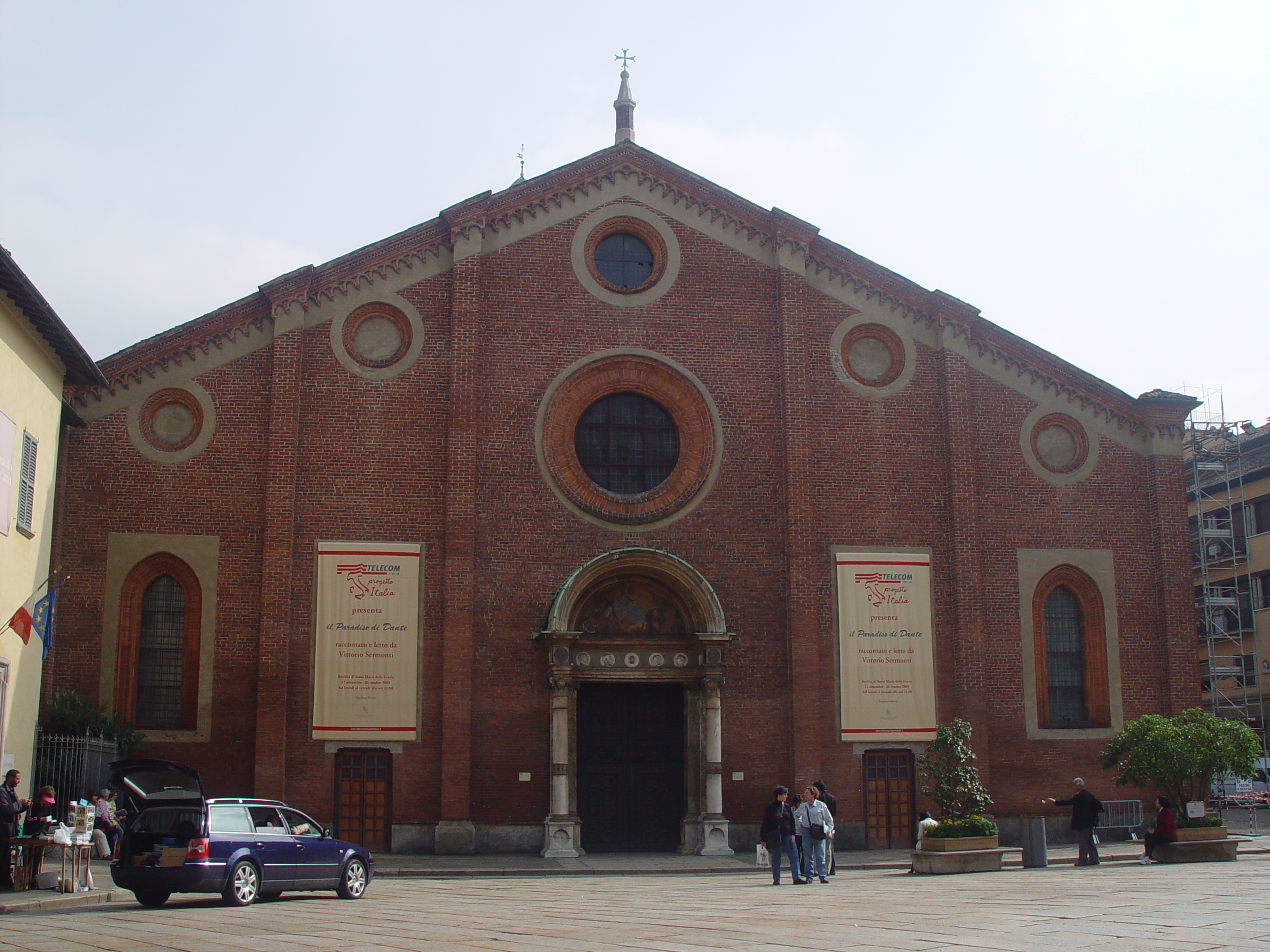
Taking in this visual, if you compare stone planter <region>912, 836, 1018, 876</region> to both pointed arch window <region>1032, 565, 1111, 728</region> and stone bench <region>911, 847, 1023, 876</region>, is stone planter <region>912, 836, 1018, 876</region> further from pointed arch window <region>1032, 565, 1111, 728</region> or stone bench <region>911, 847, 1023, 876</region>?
pointed arch window <region>1032, 565, 1111, 728</region>

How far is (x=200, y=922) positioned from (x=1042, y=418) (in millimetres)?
21306

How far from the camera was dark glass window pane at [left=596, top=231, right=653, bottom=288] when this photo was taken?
2889 cm

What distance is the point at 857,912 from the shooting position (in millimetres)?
13938

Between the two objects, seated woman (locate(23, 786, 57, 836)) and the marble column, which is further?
the marble column

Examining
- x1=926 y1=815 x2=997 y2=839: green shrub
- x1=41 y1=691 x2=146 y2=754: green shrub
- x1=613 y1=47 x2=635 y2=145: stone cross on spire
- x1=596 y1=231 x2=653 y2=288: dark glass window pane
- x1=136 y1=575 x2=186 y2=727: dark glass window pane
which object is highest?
x1=613 y1=47 x2=635 y2=145: stone cross on spire

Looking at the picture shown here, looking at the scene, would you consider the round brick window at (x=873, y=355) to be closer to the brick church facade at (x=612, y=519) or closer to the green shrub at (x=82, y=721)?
the brick church facade at (x=612, y=519)

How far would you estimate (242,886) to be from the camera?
16.7 meters

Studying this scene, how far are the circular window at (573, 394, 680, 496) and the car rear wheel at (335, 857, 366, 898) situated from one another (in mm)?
11053

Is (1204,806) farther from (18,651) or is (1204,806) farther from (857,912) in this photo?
(18,651)

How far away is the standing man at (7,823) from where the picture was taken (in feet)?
57.8

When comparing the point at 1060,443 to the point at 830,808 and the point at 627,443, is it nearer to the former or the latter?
the point at 627,443

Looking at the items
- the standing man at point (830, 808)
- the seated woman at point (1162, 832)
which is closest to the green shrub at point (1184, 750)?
the seated woman at point (1162, 832)

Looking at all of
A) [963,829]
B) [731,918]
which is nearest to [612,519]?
[963,829]

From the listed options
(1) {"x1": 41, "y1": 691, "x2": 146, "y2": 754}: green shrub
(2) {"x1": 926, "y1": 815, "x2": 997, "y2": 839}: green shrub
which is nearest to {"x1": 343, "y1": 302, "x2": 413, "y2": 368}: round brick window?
(1) {"x1": 41, "y1": 691, "x2": 146, "y2": 754}: green shrub
